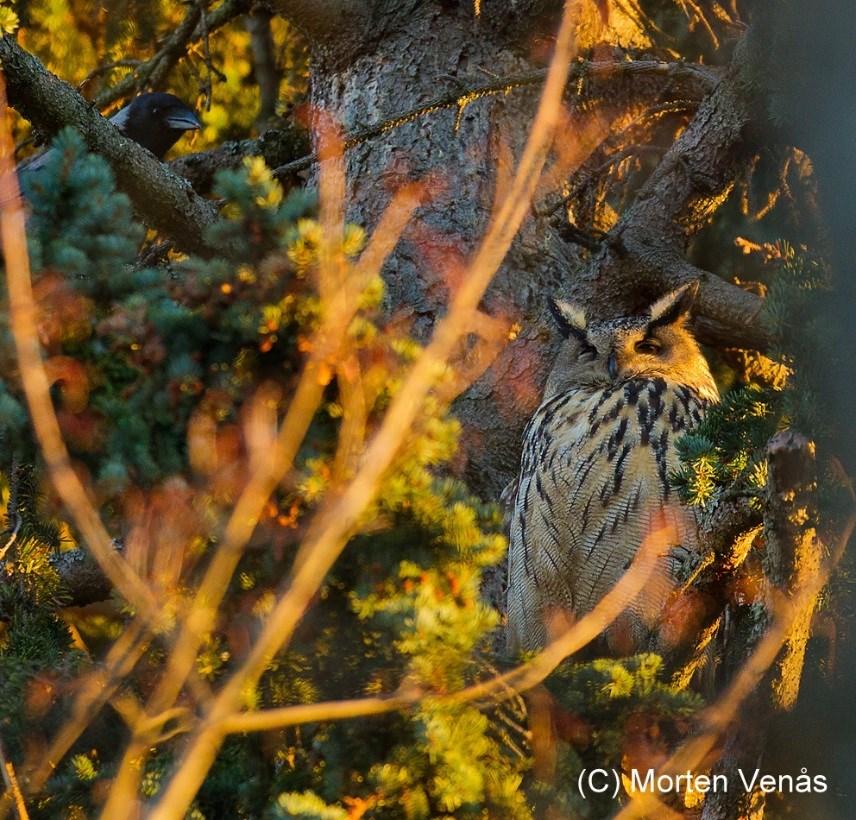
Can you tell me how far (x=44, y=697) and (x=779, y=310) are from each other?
146cm

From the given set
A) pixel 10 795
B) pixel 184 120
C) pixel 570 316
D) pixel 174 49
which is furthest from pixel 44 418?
pixel 184 120

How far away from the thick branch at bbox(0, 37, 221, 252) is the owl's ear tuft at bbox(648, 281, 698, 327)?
1328 millimetres

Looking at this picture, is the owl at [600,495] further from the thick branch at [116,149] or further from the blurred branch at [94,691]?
the blurred branch at [94,691]

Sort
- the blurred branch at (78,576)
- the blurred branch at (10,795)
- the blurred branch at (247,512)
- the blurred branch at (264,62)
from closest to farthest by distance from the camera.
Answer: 1. the blurred branch at (247,512)
2. the blurred branch at (10,795)
3. the blurred branch at (78,576)
4. the blurred branch at (264,62)

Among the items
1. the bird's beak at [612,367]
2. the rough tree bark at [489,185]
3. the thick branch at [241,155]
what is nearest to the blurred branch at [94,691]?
the rough tree bark at [489,185]

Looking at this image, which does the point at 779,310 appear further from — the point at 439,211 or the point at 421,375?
the point at 439,211

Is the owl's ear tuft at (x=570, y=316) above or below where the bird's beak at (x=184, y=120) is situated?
below

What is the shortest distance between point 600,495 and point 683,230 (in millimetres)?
897

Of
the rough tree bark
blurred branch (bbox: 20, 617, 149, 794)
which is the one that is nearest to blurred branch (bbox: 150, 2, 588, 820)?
blurred branch (bbox: 20, 617, 149, 794)

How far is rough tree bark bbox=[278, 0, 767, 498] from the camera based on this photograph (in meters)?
3.78

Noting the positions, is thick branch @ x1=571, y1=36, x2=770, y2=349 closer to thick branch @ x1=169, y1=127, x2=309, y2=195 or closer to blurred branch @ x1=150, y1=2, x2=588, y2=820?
thick branch @ x1=169, y1=127, x2=309, y2=195

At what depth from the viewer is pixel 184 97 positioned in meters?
5.44

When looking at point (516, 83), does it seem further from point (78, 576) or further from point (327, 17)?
point (78, 576)

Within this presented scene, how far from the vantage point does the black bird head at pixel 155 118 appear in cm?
517
